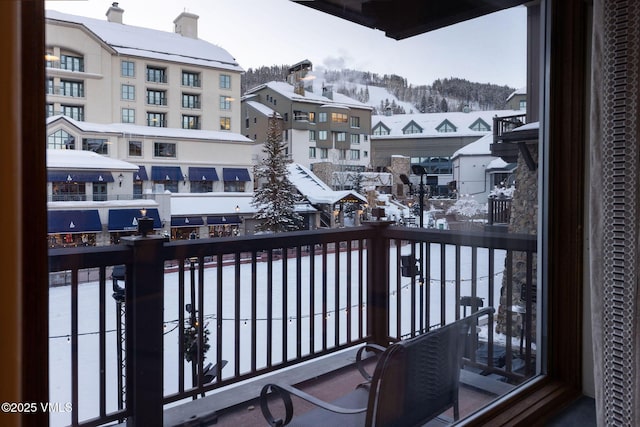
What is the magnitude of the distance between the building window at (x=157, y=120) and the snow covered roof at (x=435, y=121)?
1.04m

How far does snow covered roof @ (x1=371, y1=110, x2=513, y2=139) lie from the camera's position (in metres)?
2.21

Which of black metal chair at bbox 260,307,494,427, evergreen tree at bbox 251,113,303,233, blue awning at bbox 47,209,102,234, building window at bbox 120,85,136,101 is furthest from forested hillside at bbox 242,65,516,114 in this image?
black metal chair at bbox 260,307,494,427

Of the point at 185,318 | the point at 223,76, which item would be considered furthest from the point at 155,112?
the point at 185,318

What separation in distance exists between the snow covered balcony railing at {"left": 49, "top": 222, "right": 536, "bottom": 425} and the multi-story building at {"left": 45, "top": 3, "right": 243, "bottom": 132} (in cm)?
49

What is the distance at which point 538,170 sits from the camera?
2.00 meters

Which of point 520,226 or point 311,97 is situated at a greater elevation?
point 311,97

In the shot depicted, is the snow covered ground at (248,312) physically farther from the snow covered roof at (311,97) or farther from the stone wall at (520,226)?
the snow covered roof at (311,97)

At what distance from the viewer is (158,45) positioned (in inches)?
54.5

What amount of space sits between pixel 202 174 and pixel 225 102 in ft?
0.90

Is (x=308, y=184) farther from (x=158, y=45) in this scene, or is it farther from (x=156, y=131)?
(x=158, y=45)

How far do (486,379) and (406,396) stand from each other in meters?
0.81

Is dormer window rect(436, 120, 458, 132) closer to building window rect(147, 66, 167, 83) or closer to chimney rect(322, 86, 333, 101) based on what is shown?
chimney rect(322, 86, 333, 101)

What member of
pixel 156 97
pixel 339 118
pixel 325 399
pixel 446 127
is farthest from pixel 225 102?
pixel 325 399

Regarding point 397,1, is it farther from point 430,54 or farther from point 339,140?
point 339,140
